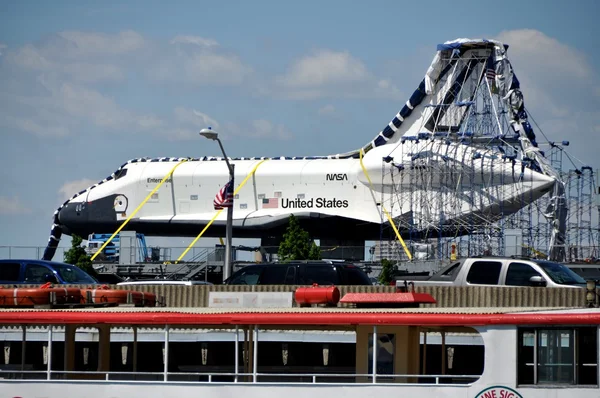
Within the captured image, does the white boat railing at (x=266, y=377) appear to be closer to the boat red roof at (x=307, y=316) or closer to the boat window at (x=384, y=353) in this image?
the boat window at (x=384, y=353)

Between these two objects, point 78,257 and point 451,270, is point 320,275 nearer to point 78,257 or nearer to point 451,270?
point 451,270

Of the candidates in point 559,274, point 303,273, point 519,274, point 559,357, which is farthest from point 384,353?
point 303,273

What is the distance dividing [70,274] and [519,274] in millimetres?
12884

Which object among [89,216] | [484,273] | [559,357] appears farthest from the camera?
[89,216]

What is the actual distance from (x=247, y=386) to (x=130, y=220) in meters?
57.2

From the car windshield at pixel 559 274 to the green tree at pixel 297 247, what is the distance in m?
36.8

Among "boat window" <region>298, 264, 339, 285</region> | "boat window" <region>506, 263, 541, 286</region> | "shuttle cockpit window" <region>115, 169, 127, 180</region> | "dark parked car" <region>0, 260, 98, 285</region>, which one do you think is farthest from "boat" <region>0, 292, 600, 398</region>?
"shuttle cockpit window" <region>115, 169, 127, 180</region>

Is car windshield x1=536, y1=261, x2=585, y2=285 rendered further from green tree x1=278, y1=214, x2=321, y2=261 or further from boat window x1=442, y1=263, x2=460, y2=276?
green tree x1=278, y1=214, x2=321, y2=261

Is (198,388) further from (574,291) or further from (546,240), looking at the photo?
(546,240)

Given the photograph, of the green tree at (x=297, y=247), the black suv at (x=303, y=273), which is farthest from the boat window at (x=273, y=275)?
the green tree at (x=297, y=247)

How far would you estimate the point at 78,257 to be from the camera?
62.1m

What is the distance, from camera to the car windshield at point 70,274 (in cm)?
2841

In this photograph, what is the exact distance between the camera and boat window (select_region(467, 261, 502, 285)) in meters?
24.8

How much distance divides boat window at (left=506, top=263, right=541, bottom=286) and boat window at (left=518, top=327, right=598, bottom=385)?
10078mm
